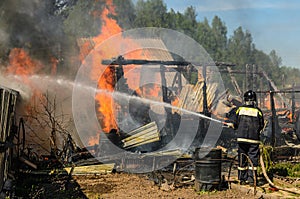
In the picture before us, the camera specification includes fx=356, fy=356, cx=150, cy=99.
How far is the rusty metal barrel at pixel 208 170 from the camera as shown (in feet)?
27.4

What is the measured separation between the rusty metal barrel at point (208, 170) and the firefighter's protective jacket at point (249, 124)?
0.99 metres

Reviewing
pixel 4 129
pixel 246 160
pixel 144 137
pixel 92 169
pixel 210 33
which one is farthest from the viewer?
pixel 210 33

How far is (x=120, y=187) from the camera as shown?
357 inches

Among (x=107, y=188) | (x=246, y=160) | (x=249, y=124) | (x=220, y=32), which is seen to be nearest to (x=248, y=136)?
(x=249, y=124)

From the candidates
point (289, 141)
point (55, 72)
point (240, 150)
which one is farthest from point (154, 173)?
point (55, 72)

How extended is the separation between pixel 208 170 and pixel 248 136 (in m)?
1.48

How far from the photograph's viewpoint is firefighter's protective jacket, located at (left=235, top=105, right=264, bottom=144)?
8.97 metres

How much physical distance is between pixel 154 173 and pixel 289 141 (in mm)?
8312

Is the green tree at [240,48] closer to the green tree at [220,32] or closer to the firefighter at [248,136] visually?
the green tree at [220,32]

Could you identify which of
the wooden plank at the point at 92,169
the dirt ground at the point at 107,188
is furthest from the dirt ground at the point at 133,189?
the wooden plank at the point at 92,169

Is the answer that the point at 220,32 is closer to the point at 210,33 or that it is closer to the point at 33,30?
the point at 210,33

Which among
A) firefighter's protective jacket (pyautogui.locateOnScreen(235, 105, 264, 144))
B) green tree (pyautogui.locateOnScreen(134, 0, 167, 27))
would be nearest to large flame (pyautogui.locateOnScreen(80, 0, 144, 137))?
firefighter's protective jacket (pyautogui.locateOnScreen(235, 105, 264, 144))

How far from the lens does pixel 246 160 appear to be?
8.97 m

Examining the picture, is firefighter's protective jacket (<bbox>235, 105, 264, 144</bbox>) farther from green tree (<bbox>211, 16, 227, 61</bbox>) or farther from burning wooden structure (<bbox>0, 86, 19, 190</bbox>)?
green tree (<bbox>211, 16, 227, 61</bbox>)
